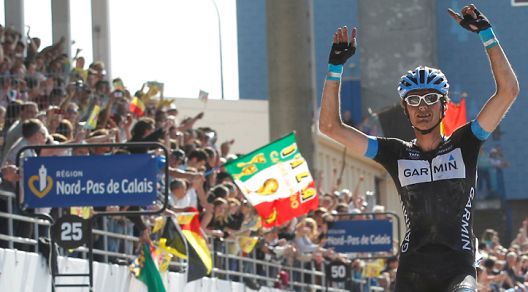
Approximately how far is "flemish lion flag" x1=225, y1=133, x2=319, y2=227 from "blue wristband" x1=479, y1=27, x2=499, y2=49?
36.3 ft

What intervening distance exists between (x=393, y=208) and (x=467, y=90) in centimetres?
1715

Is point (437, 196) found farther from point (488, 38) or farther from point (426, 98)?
point (488, 38)

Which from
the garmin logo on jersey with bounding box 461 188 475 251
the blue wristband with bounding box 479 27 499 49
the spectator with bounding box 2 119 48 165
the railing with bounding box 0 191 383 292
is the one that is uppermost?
the blue wristband with bounding box 479 27 499 49

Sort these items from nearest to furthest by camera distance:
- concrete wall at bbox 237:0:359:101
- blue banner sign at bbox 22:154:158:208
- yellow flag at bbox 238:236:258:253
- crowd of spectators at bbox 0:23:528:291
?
1. blue banner sign at bbox 22:154:158:208
2. crowd of spectators at bbox 0:23:528:291
3. yellow flag at bbox 238:236:258:253
4. concrete wall at bbox 237:0:359:101

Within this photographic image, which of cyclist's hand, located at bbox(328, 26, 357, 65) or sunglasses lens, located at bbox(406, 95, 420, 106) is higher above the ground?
cyclist's hand, located at bbox(328, 26, 357, 65)

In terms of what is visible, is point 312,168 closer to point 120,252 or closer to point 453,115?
point 453,115

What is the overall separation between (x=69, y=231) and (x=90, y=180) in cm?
49

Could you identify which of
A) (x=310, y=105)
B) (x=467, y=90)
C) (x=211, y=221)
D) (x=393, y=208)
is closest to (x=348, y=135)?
(x=211, y=221)

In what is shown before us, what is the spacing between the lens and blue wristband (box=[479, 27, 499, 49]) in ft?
31.7

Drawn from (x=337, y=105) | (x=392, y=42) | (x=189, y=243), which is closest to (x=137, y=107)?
(x=189, y=243)

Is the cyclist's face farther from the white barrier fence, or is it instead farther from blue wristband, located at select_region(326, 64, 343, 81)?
the white barrier fence

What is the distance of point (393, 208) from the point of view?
52.5m

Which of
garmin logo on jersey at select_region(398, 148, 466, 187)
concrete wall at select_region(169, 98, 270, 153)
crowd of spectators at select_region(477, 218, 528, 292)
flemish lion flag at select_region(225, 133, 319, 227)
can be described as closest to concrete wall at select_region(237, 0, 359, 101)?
concrete wall at select_region(169, 98, 270, 153)

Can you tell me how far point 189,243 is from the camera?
1783 centimetres
